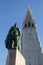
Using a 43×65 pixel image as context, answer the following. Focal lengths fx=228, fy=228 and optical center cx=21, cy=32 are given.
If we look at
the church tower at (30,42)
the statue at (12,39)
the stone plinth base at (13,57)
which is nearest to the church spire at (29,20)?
the church tower at (30,42)

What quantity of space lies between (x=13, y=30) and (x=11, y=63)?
5.41 feet

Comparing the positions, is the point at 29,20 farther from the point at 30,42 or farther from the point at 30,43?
the point at 30,43

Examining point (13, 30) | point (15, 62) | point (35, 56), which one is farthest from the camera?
point (35, 56)

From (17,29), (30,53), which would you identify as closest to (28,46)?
(30,53)

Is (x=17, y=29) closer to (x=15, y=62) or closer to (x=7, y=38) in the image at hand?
(x=7, y=38)

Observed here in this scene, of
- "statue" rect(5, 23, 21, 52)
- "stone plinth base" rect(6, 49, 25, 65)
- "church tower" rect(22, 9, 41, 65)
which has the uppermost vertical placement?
"church tower" rect(22, 9, 41, 65)

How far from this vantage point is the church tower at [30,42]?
4881 cm

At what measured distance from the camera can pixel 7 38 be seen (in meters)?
10.8

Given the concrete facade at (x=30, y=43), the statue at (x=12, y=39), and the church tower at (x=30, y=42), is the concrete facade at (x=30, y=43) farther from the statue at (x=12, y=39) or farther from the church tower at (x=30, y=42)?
the statue at (x=12, y=39)

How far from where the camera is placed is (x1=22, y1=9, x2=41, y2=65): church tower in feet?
160

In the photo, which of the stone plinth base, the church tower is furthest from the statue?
the church tower

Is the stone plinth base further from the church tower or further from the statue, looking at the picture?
the church tower

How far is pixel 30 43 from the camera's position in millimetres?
50812

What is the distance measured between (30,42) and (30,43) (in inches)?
12.0
